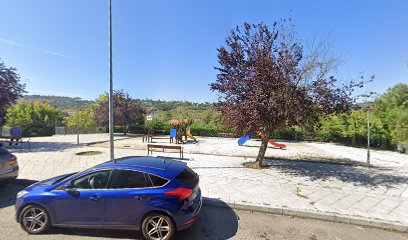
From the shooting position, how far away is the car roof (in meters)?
4.05

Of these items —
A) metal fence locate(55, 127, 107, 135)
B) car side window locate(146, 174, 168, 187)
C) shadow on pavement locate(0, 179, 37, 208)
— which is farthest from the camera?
metal fence locate(55, 127, 107, 135)

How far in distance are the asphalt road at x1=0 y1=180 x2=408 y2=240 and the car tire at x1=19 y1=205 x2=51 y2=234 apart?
0.42 feet

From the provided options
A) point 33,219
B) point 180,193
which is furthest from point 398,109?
point 33,219

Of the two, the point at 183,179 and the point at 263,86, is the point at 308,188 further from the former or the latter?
the point at 183,179

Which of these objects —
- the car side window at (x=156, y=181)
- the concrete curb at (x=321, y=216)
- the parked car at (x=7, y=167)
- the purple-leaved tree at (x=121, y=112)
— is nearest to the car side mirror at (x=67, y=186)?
the car side window at (x=156, y=181)

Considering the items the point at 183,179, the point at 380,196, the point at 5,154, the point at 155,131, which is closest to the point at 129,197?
the point at 183,179

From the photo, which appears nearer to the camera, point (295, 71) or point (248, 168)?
point (295, 71)

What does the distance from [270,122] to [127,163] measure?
6.01m

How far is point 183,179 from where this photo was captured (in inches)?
160

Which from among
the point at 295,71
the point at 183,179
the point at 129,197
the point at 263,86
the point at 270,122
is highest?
the point at 295,71

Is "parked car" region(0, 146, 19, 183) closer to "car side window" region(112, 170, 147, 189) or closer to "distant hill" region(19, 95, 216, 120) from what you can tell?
"car side window" region(112, 170, 147, 189)

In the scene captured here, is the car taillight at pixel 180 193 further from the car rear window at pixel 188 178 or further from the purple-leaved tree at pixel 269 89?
the purple-leaved tree at pixel 269 89

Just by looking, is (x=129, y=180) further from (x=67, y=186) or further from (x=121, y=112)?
(x=121, y=112)

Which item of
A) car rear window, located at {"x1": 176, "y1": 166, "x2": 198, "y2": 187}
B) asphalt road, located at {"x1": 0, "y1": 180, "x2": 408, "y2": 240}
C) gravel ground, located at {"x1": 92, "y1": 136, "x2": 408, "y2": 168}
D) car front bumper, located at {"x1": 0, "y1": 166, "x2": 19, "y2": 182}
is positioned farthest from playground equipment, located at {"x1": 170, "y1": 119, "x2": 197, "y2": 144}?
car rear window, located at {"x1": 176, "y1": 166, "x2": 198, "y2": 187}
